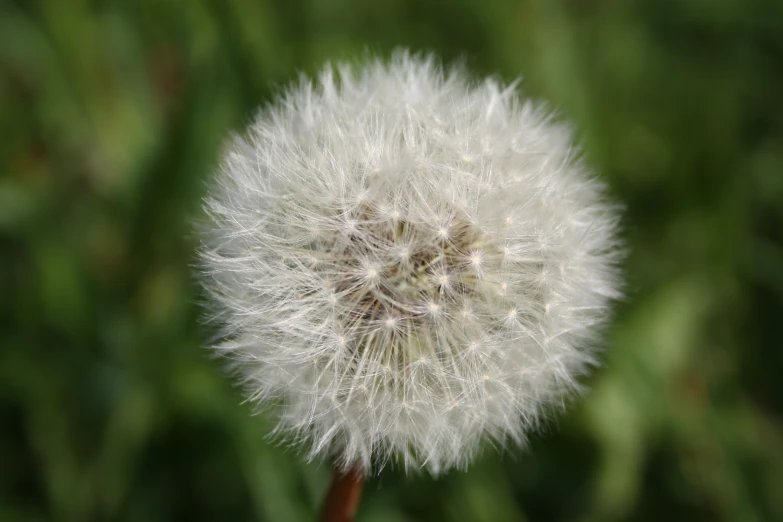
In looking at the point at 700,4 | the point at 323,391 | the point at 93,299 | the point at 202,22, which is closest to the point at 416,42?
the point at 202,22

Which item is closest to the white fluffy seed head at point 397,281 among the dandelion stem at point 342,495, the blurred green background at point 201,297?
the dandelion stem at point 342,495

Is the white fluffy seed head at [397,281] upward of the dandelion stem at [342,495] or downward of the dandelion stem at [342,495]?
upward

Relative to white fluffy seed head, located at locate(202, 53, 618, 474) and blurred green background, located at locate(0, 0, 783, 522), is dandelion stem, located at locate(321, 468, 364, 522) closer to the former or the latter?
white fluffy seed head, located at locate(202, 53, 618, 474)

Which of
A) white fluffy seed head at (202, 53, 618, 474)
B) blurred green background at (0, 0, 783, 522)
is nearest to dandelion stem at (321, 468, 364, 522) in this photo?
white fluffy seed head at (202, 53, 618, 474)

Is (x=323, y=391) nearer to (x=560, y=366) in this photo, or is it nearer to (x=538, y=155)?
(x=560, y=366)

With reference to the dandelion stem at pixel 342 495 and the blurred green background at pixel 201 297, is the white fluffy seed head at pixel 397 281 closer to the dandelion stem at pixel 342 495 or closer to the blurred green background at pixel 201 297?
the dandelion stem at pixel 342 495

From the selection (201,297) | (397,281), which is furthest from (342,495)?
(201,297)

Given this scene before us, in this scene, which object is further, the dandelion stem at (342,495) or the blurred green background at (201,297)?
the blurred green background at (201,297)
